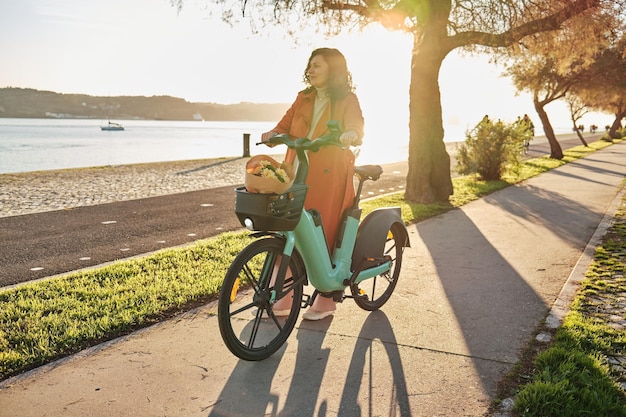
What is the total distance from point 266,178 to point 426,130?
28.6ft

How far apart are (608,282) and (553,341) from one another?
2027 millimetres

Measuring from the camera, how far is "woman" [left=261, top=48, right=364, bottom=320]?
4.41m

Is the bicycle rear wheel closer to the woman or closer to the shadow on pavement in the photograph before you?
the shadow on pavement

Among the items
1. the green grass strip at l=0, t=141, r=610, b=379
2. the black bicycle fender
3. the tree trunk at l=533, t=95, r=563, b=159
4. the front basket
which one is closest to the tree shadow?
the black bicycle fender

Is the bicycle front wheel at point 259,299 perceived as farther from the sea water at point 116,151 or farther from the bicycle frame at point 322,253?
the sea water at point 116,151

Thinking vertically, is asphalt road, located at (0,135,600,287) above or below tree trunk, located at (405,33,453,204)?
below

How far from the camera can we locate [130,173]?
18422 mm

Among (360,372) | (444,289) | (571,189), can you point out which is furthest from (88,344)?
(571,189)

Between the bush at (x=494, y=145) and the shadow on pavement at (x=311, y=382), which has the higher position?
the bush at (x=494, y=145)

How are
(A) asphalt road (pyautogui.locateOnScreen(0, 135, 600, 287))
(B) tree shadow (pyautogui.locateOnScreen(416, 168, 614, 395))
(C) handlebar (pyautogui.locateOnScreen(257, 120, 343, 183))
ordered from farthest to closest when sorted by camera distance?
(A) asphalt road (pyautogui.locateOnScreen(0, 135, 600, 287)) → (B) tree shadow (pyautogui.locateOnScreen(416, 168, 614, 395)) → (C) handlebar (pyautogui.locateOnScreen(257, 120, 343, 183))

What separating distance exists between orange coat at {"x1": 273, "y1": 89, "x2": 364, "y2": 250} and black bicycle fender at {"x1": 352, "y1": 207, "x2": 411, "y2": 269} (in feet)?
0.82

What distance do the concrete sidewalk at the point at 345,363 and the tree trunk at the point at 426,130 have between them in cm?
547

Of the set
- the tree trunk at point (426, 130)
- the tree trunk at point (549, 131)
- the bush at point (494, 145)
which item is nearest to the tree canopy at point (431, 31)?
the tree trunk at point (426, 130)

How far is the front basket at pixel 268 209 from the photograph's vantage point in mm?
3520
